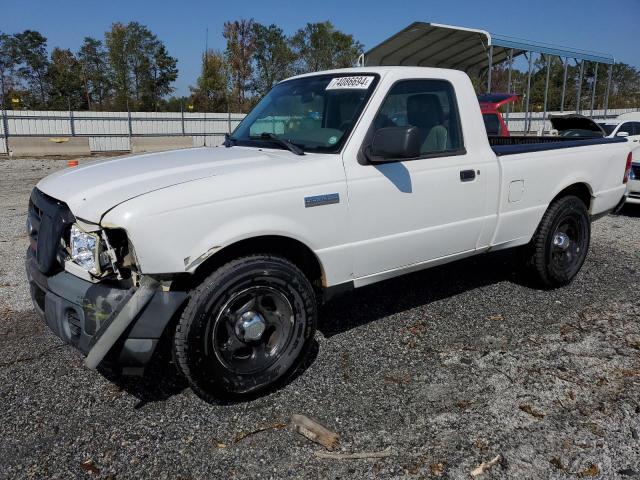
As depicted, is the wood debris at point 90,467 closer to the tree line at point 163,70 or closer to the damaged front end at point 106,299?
the damaged front end at point 106,299

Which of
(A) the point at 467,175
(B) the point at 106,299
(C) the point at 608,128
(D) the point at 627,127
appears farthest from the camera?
(C) the point at 608,128

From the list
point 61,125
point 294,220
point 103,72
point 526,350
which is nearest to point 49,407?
point 294,220

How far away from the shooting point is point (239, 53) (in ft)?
160

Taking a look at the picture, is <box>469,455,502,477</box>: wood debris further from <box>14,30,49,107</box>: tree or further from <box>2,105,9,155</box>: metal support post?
<box>14,30,49,107</box>: tree

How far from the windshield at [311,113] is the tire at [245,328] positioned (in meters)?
0.95

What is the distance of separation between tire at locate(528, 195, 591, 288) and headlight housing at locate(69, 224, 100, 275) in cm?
374

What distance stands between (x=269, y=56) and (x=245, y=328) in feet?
166

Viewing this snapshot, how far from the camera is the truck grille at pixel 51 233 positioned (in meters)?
2.86

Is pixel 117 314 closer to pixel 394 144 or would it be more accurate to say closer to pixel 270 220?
pixel 270 220

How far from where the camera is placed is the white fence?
939 inches

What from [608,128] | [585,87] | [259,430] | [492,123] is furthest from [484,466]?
[585,87]

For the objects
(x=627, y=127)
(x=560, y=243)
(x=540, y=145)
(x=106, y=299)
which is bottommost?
(x=560, y=243)

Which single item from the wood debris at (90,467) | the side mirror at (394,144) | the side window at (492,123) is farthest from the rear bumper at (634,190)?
the wood debris at (90,467)

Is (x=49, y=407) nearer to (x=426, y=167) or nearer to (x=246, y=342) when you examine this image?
(x=246, y=342)
